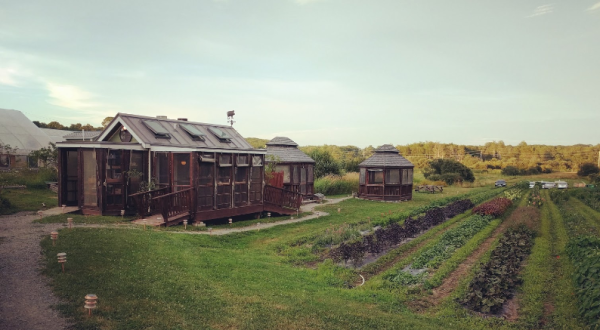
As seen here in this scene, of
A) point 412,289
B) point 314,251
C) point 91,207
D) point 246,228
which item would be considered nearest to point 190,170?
point 246,228

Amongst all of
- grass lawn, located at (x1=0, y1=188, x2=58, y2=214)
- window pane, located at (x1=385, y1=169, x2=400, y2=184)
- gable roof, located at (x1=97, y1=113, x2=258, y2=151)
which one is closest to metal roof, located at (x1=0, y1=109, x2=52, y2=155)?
grass lawn, located at (x1=0, y1=188, x2=58, y2=214)

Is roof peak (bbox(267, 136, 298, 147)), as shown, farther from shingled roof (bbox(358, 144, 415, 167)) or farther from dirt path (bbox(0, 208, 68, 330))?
dirt path (bbox(0, 208, 68, 330))

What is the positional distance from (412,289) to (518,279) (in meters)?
2.84

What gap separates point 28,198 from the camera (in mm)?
17328

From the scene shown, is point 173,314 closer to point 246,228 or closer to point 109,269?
point 109,269

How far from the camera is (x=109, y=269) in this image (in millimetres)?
7391

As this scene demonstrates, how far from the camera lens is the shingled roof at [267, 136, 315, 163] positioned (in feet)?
80.1

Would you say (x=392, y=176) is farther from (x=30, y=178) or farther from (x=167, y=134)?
(x=30, y=178)

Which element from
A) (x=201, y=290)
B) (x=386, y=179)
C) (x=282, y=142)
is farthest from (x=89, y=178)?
(x=386, y=179)

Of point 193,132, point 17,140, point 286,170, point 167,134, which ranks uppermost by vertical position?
point 17,140

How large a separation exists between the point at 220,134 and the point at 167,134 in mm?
2652

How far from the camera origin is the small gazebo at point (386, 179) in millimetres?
28266

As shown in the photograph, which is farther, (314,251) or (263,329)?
(314,251)

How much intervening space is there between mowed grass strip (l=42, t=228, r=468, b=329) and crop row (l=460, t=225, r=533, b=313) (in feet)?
4.53
